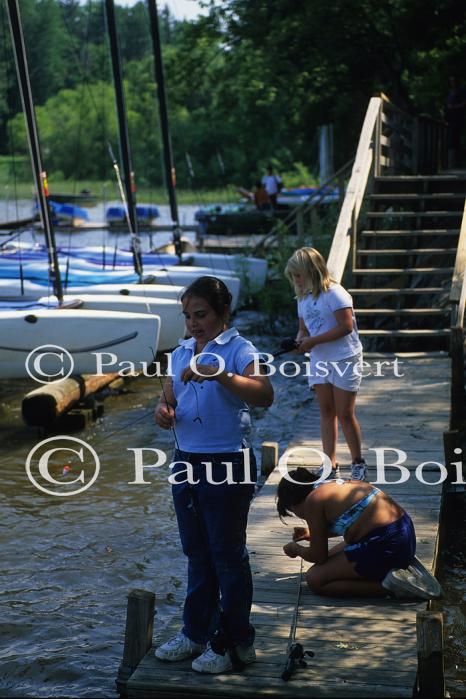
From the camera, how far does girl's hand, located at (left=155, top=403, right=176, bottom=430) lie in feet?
16.2

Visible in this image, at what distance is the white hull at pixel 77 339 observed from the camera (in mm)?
14570

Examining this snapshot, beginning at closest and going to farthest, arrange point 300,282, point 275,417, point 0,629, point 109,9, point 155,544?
point 0,629 → point 300,282 → point 155,544 → point 275,417 → point 109,9

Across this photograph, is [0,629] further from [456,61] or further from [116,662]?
[456,61]

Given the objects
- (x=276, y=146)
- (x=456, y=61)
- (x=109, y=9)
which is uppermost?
(x=109, y=9)

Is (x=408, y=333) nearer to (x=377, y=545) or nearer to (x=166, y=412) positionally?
(x=377, y=545)

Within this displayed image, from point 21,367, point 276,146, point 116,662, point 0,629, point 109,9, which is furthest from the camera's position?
point 276,146

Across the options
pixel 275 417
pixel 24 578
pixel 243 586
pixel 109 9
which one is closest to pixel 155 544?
pixel 24 578

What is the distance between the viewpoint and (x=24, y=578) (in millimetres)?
8078

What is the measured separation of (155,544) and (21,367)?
6501 mm

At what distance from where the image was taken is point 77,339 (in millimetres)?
14602

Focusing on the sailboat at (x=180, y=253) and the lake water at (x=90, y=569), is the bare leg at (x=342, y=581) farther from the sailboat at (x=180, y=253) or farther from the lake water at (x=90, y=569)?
the sailboat at (x=180, y=253)

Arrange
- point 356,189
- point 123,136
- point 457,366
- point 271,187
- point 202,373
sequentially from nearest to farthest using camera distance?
1. point 202,373
2. point 457,366
3. point 356,189
4. point 123,136
5. point 271,187

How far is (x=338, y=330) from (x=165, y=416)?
3043mm

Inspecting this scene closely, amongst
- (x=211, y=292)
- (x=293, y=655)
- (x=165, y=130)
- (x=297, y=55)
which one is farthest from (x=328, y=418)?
(x=297, y=55)
